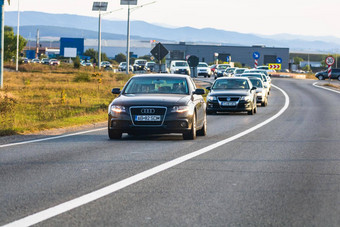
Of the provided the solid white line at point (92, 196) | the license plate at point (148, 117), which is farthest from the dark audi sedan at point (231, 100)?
the solid white line at point (92, 196)

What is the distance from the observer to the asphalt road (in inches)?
285

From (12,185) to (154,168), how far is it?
2541 mm

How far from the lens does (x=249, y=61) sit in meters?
178

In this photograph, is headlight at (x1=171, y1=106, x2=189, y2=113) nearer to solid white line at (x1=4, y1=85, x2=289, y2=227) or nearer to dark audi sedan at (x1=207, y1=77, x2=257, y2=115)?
solid white line at (x1=4, y1=85, x2=289, y2=227)

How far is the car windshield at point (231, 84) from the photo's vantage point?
29.7 metres

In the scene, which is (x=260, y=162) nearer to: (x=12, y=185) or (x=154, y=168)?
(x=154, y=168)

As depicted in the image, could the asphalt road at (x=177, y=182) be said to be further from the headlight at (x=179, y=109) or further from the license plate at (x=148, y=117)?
the headlight at (x=179, y=109)

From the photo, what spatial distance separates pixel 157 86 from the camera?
55.9ft

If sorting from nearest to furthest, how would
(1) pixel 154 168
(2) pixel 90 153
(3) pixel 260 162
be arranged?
(1) pixel 154 168 → (3) pixel 260 162 → (2) pixel 90 153

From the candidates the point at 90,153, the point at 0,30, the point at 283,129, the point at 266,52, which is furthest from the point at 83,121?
the point at 266,52

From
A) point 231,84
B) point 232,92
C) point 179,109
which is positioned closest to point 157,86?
point 179,109

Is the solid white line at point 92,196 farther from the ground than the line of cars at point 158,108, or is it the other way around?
the line of cars at point 158,108

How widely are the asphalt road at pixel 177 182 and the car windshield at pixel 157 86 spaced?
3.64 feet

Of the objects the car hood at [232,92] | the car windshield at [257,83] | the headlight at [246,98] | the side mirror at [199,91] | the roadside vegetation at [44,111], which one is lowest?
the roadside vegetation at [44,111]
